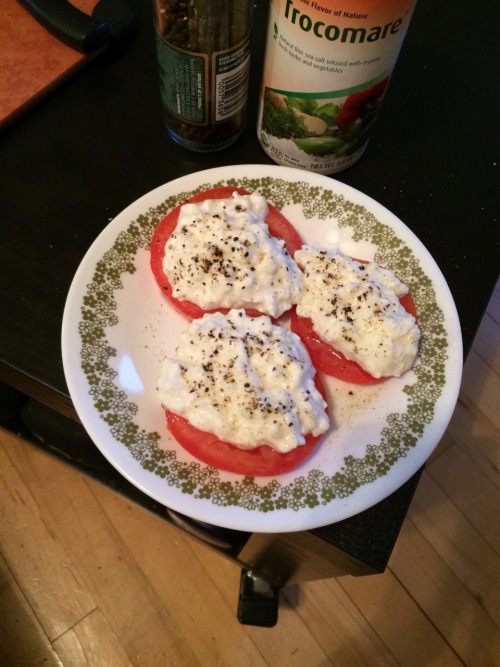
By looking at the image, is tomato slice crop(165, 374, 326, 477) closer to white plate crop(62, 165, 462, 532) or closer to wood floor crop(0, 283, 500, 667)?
white plate crop(62, 165, 462, 532)

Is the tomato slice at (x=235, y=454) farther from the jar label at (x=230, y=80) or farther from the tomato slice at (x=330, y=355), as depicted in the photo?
the jar label at (x=230, y=80)

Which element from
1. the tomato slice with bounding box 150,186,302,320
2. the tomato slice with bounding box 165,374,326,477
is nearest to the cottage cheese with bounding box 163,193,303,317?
the tomato slice with bounding box 150,186,302,320

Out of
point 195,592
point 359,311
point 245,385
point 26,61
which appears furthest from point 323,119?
point 195,592

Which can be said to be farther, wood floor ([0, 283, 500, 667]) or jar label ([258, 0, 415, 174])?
wood floor ([0, 283, 500, 667])

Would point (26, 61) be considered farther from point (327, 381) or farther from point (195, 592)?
point (195, 592)

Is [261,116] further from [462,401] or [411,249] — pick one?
[462,401]

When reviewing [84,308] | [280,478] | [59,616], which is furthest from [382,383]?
[59,616]
